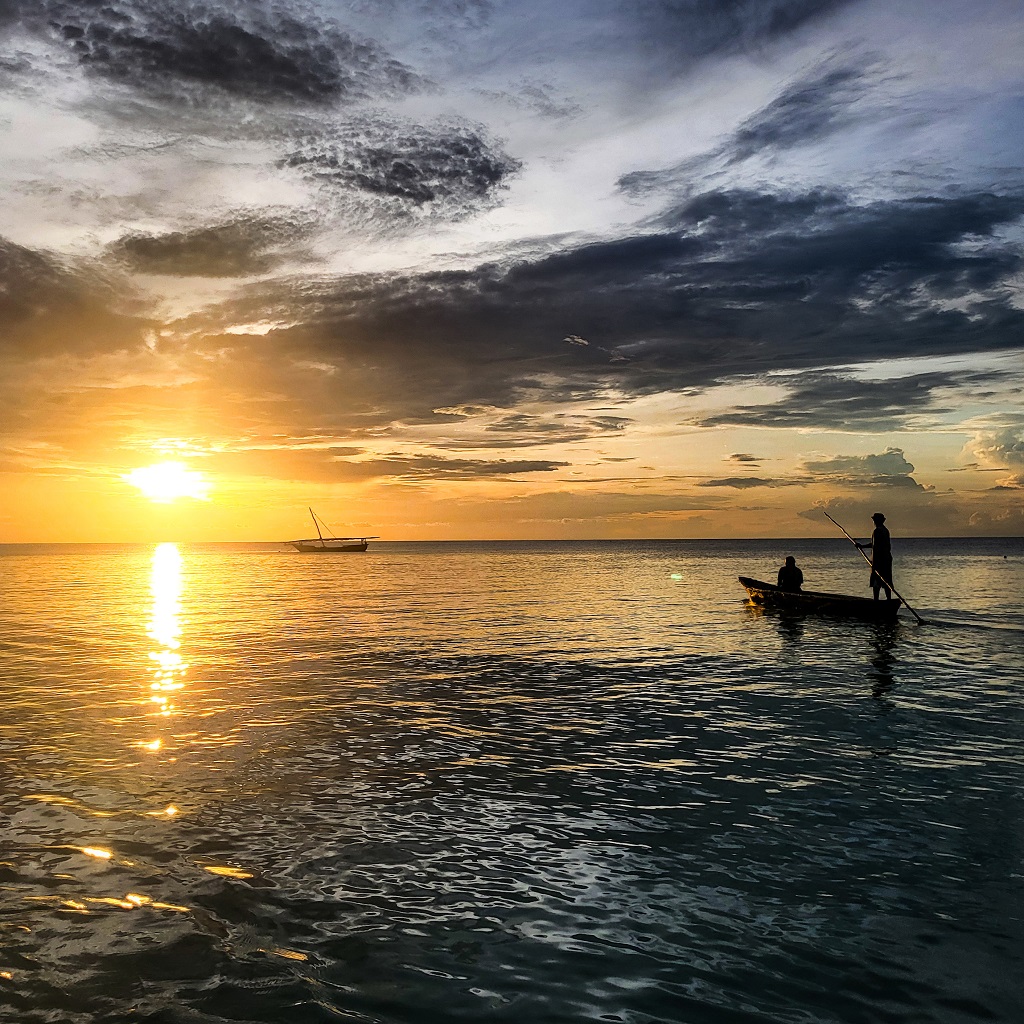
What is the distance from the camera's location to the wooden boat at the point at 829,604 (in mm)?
35031

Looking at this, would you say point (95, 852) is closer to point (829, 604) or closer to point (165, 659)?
point (165, 659)

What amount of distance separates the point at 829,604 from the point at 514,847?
3080 centimetres

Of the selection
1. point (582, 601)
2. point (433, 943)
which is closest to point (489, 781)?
point (433, 943)

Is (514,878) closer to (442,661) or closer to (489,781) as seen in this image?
(489,781)

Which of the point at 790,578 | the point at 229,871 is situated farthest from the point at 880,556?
the point at 229,871

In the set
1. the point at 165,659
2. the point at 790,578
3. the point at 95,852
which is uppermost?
the point at 790,578

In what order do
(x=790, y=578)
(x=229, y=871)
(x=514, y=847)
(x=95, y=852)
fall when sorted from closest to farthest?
(x=229, y=871) → (x=95, y=852) → (x=514, y=847) → (x=790, y=578)

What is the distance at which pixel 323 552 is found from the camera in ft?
648

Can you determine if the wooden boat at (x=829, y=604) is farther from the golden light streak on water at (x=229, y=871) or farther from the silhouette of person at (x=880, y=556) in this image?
the golden light streak on water at (x=229, y=871)

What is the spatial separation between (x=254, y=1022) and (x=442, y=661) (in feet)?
66.1

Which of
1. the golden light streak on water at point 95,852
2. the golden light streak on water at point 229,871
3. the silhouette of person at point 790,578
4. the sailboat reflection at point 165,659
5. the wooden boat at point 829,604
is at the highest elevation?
the silhouette of person at point 790,578

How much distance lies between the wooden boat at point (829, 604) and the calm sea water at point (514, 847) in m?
11.8

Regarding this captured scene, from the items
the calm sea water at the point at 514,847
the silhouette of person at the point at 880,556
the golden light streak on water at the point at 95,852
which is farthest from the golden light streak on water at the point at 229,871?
the silhouette of person at the point at 880,556

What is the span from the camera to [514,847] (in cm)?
973
